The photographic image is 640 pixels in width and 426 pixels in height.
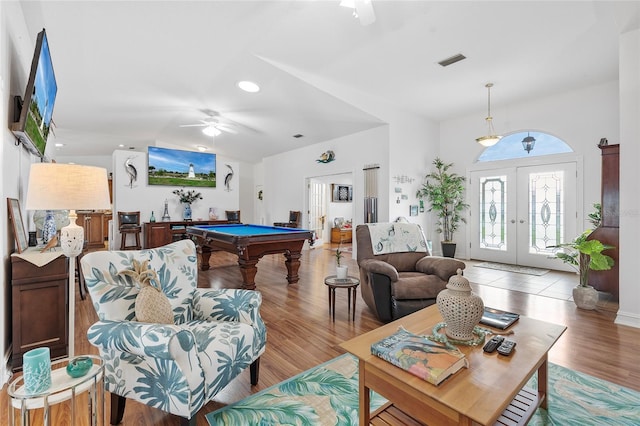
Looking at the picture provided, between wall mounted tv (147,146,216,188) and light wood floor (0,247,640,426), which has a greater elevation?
wall mounted tv (147,146,216,188)

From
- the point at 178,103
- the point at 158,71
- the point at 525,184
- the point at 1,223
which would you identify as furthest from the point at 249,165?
the point at 1,223

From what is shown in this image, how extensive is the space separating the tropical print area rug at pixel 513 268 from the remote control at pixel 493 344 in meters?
4.57

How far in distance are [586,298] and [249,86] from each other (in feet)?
18.4

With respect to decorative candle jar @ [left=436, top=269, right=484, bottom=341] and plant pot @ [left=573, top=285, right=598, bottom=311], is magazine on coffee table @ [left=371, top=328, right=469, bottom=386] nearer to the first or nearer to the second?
decorative candle jar @ [left=436, top=269, right=484, bottom=341]

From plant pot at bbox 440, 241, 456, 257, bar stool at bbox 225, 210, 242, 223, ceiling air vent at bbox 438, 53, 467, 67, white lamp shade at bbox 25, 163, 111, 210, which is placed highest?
ceiling air vent at bbox 438, 53, 467, 67

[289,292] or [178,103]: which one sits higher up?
[178,103]

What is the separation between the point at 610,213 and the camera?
3.72 metres

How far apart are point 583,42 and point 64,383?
5.88 metres

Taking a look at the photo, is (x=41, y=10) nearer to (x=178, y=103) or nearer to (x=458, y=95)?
(x=178, y=103)

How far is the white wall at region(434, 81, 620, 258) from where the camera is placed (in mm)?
4805

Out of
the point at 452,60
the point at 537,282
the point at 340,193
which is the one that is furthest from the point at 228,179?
the point at 537,282

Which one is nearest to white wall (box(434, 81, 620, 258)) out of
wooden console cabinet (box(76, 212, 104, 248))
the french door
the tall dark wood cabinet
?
the french door

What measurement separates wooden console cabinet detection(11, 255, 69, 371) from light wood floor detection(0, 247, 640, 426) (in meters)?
0.26

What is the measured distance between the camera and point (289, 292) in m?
4.04
